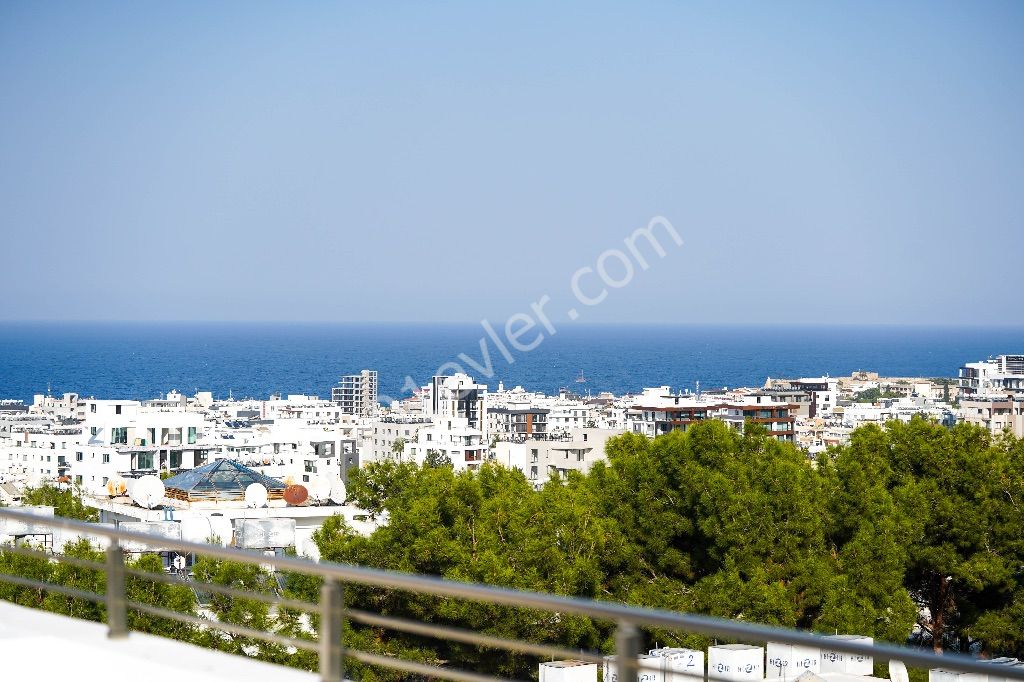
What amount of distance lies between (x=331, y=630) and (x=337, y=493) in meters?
24.1

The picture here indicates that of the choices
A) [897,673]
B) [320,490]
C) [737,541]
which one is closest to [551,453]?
[320,490]

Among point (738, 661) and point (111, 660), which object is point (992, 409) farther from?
point (111, 660)

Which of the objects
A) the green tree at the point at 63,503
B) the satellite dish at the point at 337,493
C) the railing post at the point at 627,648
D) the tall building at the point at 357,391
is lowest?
the satellite dish at the point at 337,493

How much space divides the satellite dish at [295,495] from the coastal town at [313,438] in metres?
0.02

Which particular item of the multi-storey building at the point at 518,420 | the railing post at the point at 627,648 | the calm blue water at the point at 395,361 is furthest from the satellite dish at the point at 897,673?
the calm blue water at the point at 395,361

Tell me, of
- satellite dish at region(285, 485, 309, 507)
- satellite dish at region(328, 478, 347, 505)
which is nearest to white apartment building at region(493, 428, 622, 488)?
satellite dish at region(328, 478, 347, 505)

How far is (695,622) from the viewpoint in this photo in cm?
241

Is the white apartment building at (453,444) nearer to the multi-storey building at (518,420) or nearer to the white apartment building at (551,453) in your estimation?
the white apartment building at (551,453)

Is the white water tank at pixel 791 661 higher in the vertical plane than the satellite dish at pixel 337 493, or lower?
lower

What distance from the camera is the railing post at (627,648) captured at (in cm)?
254

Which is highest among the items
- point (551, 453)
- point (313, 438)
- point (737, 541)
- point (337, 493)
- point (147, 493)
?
point (313, 438)

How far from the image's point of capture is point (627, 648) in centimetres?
254

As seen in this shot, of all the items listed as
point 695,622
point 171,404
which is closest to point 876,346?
point 171,404

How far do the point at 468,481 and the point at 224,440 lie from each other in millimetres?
32724
